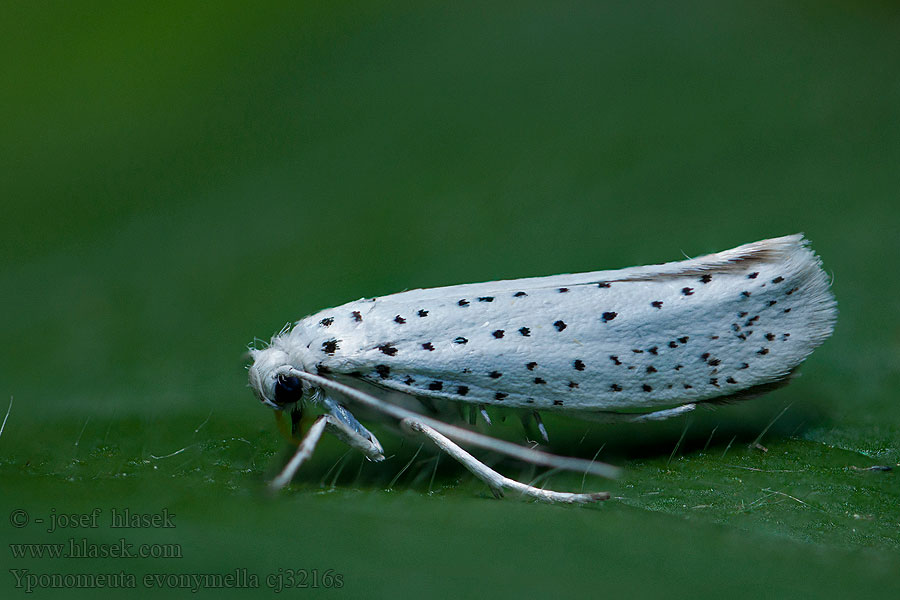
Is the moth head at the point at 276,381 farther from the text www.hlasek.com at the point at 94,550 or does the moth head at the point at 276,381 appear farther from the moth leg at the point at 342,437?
the text www.hlasek.com at the point at 94,550

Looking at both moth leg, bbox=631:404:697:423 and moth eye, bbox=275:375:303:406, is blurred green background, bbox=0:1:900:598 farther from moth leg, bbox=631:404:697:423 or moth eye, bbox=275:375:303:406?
moth eye, bbox=275:375:303:406

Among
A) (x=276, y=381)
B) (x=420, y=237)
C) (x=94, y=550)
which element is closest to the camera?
(x=94, y=550)

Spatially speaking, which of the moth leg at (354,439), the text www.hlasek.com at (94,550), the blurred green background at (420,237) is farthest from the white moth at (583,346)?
the text www.hlasek.com at (94,550)

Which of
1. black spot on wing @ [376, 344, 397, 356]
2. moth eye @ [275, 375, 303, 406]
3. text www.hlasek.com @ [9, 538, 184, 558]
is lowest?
moth eye @ [275, 375, 303, 406]

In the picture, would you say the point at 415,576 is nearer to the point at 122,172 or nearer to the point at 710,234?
the point at 710,234

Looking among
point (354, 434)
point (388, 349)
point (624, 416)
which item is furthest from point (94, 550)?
point (624, 416)

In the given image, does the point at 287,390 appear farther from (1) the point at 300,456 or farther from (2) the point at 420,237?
(2) the point at 420,237

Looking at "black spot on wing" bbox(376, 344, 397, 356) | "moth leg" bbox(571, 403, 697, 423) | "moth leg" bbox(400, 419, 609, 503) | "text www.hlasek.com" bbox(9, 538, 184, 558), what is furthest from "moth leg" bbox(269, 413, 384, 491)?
"text www.hlasek.com" bbox(9, 538, 184, 558)
